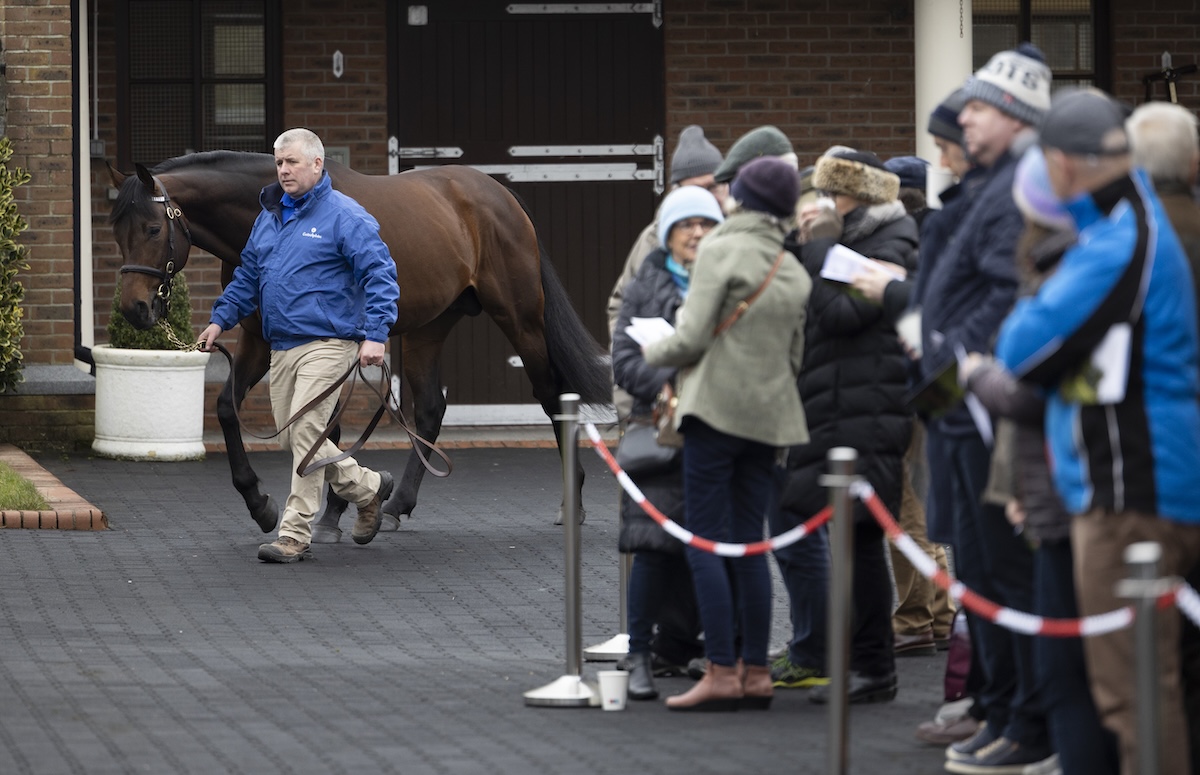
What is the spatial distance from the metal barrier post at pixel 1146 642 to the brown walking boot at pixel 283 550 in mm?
5773

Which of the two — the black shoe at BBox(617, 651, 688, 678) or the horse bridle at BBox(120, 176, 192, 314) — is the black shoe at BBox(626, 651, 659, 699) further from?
the horse bridle at BBox(120, 176, 192, 314)

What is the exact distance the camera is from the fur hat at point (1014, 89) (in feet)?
16.0

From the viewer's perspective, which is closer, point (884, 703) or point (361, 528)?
point (884, 703)

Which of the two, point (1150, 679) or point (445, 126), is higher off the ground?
point (445, 126)

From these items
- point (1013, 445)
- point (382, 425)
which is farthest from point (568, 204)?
point (1013, 445)

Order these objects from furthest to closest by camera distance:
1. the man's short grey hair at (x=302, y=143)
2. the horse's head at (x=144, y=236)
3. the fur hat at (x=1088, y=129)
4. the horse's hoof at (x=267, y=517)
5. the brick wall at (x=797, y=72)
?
the brick wall at (x=797, y=72) → the horse's hoof at (x=267, y=517) → the horse's head at (x=144, y=236) → the man's short grey hair at (x=302, y=143) → the fur hat at (x=1088, y=129)

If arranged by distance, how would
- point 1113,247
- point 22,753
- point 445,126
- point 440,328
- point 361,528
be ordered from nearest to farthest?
point 1113,247 < point 22,753 < point 361,528 < point 440,328 < point 445,126

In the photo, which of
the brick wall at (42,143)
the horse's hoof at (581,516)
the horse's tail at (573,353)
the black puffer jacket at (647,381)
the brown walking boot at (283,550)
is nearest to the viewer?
the black puffer jacket at (647,381)

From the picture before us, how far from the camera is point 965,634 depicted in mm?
5668

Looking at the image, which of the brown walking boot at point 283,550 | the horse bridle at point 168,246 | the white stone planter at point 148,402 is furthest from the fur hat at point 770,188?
the white stone planter at point 148,402

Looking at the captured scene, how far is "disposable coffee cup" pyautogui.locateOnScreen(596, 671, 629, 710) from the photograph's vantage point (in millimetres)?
5777

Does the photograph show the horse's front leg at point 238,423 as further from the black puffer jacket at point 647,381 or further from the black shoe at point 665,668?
the black puffer jacket at point 647,381

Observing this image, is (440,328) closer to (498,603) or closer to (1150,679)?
(498,603)

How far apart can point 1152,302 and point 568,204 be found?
10263 mm
